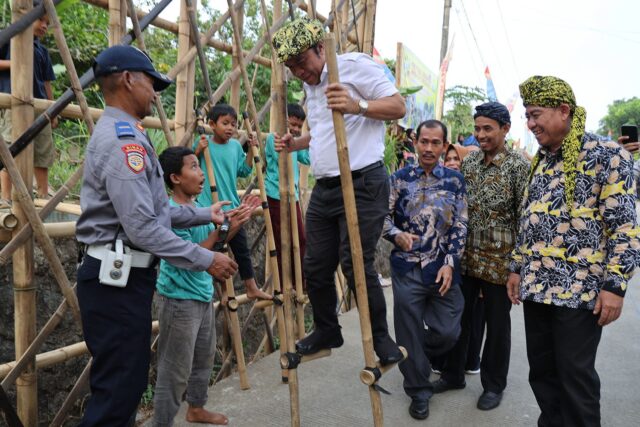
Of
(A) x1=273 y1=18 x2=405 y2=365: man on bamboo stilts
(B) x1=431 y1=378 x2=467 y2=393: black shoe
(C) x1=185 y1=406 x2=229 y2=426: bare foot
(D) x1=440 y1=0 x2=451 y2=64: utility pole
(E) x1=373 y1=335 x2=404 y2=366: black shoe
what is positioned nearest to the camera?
(A) x1=273 y1=18 x2=405 y2=365: man on bamboo stilts

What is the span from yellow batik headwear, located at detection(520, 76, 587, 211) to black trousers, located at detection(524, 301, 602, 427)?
1.65ft

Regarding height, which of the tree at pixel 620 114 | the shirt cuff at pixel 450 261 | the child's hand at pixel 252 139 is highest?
the tree at pixel 620 114

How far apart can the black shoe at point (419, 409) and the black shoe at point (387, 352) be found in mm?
632

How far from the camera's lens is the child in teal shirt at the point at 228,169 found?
337 centimetres

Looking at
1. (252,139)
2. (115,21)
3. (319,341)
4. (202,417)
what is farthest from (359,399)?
(115,21)

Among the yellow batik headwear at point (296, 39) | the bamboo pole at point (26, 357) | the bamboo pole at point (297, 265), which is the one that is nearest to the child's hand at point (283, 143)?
the yellow batik headwear at point (296, 39)

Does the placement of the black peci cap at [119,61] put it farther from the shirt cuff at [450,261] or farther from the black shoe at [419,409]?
the black shoe at [419,409]

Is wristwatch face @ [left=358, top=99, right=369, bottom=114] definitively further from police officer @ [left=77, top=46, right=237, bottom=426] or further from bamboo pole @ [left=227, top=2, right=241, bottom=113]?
bamboo pole @ [left=227, top=2, right=241, bottom=113]

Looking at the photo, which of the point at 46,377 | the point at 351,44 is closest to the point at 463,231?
the point at 46,377

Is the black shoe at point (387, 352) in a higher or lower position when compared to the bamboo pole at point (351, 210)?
lower

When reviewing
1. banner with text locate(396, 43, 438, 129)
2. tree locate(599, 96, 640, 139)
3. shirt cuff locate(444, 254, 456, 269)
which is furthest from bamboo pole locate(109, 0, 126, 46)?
tree locate(599, 96, 640, 139)

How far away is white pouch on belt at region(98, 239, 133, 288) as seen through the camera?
1794 millimetres

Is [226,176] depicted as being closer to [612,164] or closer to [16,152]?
[16,152]

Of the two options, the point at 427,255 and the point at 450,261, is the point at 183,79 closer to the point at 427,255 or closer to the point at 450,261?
the point at 427,255
